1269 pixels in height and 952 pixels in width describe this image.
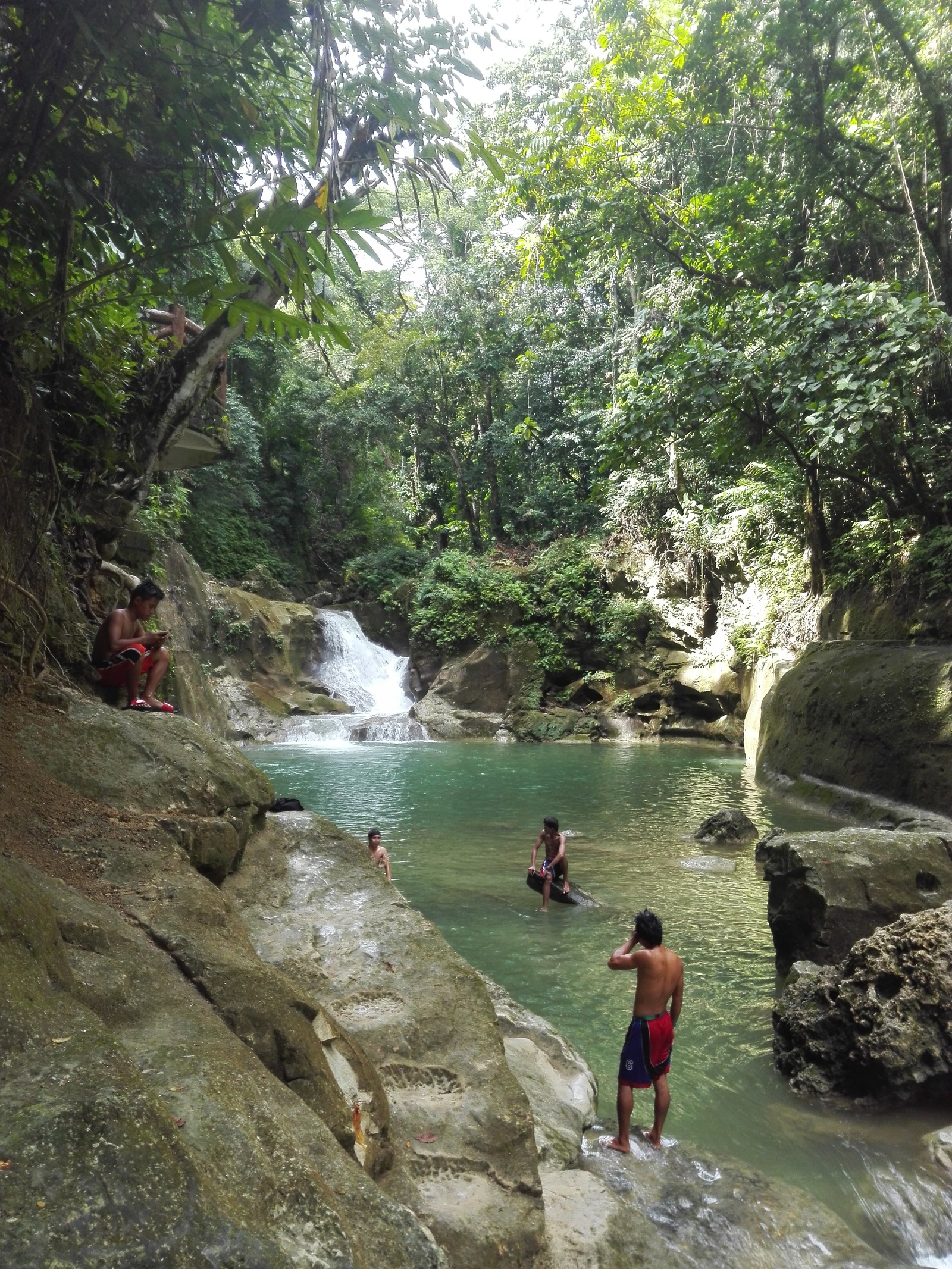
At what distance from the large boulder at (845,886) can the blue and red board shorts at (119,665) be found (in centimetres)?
538

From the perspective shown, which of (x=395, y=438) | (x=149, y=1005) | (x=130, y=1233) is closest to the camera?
(x=130, y=1233)

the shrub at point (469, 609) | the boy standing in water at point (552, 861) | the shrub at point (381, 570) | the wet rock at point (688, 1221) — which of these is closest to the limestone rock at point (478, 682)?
the shrub at point (469, 609)

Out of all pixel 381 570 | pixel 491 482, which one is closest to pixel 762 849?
pixel 381 570

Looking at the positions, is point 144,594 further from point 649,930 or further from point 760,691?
point 760,691

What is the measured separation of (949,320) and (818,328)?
5.07ft

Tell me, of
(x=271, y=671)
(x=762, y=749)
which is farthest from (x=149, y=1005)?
(x=271, y=671)

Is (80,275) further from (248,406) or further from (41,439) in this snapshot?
(248,406)

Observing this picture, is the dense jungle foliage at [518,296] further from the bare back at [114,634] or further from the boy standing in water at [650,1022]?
the boy standing in water at [650,1022]

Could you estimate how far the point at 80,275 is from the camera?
453 cm

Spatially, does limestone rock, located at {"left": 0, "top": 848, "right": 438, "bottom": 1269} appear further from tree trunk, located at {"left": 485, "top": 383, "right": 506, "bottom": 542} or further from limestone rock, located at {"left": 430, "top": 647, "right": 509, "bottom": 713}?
tree trunk, located at {"left": 485, "top": 383, "right": 506, "bottom": 542}

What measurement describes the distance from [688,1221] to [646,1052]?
0.93 metres

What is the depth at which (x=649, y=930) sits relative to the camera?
4512 mm

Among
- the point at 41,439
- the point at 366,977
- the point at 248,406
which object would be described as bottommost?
the point at 366,977

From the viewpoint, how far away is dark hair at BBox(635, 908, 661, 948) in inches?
177
